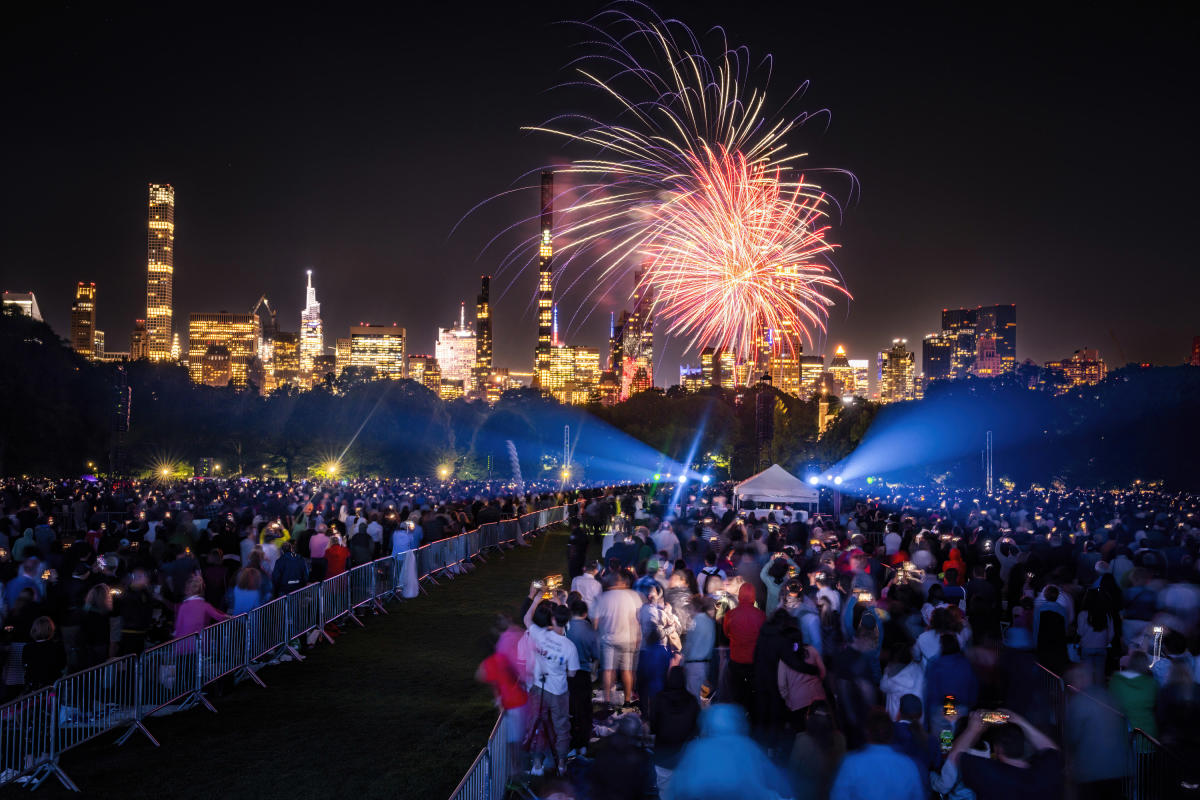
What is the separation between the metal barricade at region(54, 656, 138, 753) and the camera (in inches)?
333

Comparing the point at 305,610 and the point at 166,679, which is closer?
the point at 166,679

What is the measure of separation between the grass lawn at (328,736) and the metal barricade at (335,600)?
1.20 ft

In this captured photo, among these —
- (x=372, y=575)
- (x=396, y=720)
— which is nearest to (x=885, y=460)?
(x=372, y=575)

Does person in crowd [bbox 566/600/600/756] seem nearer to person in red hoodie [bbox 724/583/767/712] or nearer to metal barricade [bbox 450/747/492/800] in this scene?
person in red hoodie [bbox 724/583/767/712]

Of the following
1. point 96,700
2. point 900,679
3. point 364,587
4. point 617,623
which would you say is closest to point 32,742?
point 96,700

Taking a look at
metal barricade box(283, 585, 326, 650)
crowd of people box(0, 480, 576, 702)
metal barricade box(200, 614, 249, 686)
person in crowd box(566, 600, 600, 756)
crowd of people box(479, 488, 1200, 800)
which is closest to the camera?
crowd of people box(479, 488, 1200, 800)

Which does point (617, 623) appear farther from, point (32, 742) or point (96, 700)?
point (32, 742)

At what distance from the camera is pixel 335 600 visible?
1462cm

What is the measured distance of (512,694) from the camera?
Answer: 26.2 ft

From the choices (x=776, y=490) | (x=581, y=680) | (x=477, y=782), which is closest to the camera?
(x=477, y=782)

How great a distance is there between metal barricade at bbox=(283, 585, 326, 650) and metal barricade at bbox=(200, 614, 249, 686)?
1241mm

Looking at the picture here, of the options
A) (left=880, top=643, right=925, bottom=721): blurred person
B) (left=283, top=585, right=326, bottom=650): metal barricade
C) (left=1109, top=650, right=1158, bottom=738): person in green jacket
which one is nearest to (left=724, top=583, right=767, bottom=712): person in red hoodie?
(left=880, top=643, right=925, bottom=721): blurred person

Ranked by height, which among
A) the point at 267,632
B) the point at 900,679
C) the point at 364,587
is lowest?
the point at 364,587

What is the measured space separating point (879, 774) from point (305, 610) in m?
10.0
